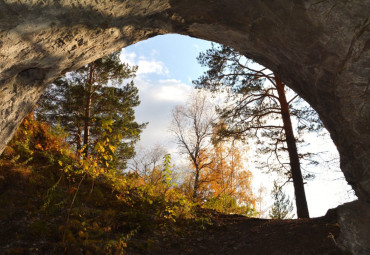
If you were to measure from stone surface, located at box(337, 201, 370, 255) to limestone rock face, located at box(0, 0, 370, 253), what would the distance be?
238 mm

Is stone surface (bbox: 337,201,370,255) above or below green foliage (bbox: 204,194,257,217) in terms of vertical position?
below

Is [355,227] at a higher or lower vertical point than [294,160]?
lower

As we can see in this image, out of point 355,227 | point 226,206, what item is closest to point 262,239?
point 355,227

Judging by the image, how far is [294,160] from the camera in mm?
9352

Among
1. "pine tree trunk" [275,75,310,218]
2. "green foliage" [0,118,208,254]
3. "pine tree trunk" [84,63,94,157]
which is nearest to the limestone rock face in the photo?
"green foliage" [0,118,208,254]

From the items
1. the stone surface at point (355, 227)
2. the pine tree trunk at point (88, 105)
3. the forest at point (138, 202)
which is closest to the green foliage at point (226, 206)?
the forest at point (138, 202)

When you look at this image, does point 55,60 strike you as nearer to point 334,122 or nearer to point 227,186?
point 334,122

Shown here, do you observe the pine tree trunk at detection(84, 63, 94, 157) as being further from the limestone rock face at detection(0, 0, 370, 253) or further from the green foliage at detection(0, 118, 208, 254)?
the limestone rock face at detection(0, 0, 370, 253)

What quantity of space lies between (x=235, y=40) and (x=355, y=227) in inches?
160

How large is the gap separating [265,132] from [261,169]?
1.65 metres

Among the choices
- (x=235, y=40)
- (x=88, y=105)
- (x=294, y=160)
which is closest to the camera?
(x=235, y=40)

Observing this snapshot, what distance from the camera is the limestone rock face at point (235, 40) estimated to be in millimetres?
3156

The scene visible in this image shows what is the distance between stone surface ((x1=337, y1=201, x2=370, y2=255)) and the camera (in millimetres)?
3699

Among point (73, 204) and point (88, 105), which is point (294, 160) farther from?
point (88, 105)
